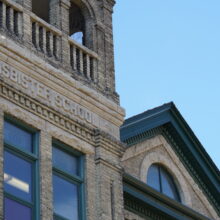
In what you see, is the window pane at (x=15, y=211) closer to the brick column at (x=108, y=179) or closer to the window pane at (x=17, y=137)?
the window pane at (x=17, y=137)

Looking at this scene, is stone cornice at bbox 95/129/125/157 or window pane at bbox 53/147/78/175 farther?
stone cornice at bbox 95/129/125/157

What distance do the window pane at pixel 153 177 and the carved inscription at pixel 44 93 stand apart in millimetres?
4019

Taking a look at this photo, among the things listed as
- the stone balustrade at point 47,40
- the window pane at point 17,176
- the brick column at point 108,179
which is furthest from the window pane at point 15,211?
the stone balustrade at point 47,40

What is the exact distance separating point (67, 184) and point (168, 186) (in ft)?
19.2

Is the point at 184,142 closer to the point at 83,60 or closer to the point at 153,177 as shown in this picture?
the point at 153,177

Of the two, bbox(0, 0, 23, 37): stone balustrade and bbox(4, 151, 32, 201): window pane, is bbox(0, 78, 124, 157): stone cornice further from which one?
bbox(0, 0, 23, 37): stone balustrade

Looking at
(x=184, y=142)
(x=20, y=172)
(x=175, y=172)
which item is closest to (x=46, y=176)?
(x=20, y=172)

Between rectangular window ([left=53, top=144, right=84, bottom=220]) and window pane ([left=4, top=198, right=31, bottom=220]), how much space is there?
925 millimetres

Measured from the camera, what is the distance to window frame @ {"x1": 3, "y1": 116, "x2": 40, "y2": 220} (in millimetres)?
21219

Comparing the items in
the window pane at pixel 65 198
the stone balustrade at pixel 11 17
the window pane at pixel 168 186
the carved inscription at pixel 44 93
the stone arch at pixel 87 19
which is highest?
the stone arch at pixel 87 19

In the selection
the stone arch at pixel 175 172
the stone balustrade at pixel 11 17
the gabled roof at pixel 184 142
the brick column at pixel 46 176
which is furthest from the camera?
the gabled roof at pixel 184 142

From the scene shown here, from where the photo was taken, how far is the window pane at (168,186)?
27.7 m

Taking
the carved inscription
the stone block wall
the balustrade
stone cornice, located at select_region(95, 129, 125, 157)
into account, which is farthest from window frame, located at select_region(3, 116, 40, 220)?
the stone block wall

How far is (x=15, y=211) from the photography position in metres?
20.9
